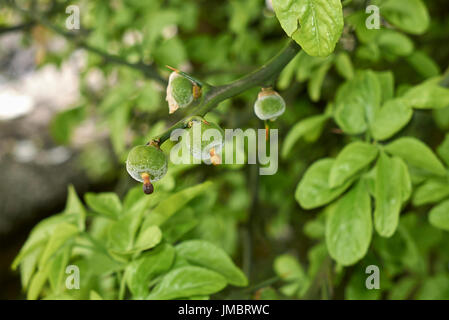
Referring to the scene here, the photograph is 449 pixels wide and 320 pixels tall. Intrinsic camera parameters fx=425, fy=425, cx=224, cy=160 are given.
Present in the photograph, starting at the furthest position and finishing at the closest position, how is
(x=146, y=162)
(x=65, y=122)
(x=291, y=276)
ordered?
(x=65, y=122), (x=291, y=276), (x=146, y=162)

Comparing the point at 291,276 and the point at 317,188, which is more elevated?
the point at 317,188

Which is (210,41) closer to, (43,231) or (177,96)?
(43,231)

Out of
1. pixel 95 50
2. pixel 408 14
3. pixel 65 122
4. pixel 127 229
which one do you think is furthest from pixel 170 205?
pixel 65 122

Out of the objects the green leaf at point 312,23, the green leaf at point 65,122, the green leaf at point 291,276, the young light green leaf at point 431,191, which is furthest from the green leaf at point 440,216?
the green leaf at point 65,122

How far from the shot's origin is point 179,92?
1.52 feet

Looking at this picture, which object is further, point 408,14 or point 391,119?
point 408,14

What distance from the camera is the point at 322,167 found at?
68 centimetres

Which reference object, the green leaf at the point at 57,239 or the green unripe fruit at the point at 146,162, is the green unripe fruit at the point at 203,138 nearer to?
the green unripe fruit at the point at 146,162

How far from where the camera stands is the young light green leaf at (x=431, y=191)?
2.27ft

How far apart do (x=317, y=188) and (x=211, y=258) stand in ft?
0.66

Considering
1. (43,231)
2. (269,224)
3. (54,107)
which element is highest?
(54,107)

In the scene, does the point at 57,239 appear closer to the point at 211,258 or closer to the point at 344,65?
the point at 211,258
